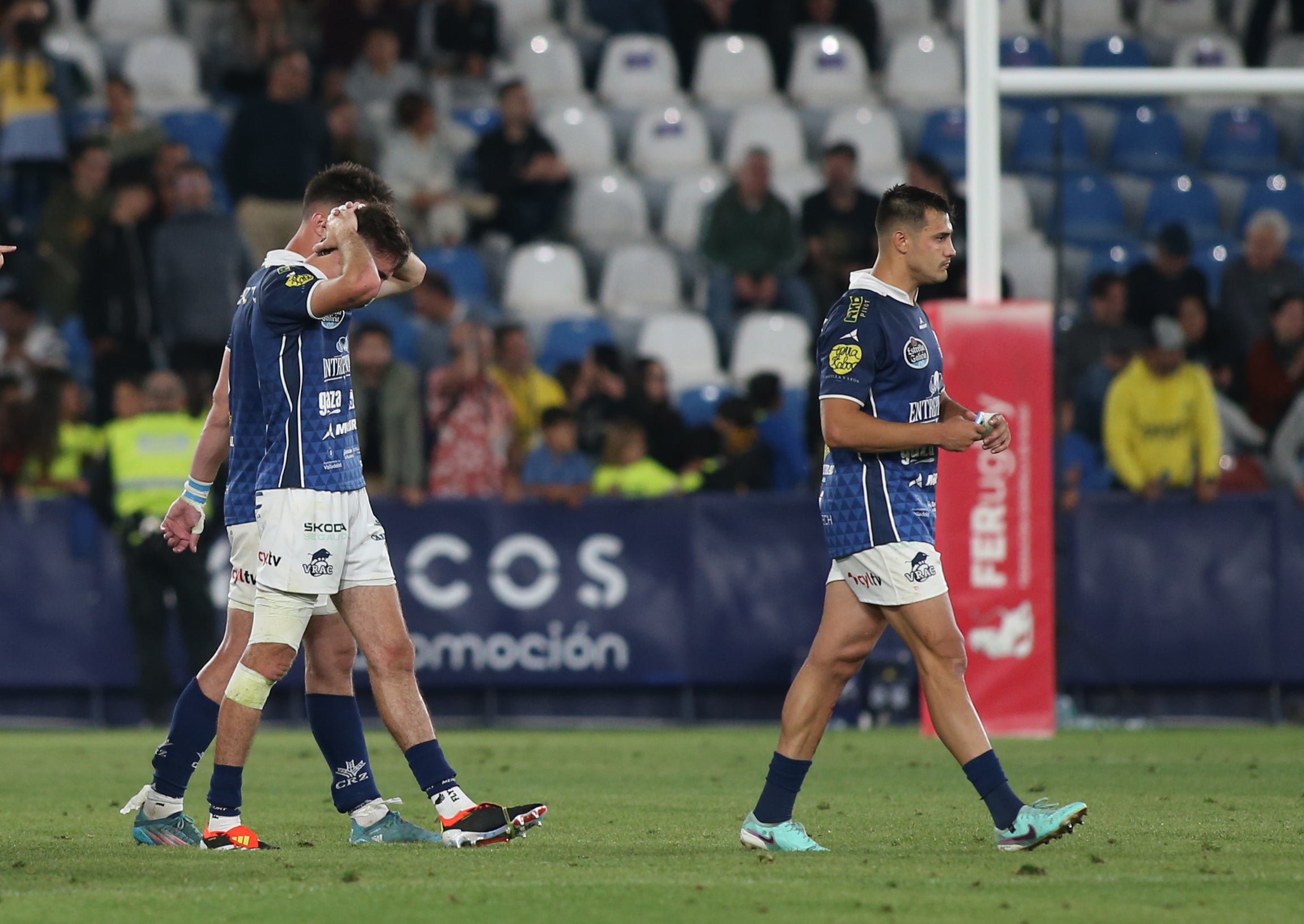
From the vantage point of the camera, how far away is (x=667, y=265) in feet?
56.6

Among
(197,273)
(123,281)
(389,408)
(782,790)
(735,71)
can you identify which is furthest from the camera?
(735,71)

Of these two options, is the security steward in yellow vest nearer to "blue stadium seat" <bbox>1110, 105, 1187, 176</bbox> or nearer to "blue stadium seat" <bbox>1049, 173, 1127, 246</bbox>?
"blue stadium seat" <bbox>1049, 173, 1127, 246</bbox>

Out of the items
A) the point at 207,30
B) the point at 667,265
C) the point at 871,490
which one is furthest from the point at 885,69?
the point at 871,490

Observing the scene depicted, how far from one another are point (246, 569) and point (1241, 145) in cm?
1382

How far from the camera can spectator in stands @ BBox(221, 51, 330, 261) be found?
15867 millimetres

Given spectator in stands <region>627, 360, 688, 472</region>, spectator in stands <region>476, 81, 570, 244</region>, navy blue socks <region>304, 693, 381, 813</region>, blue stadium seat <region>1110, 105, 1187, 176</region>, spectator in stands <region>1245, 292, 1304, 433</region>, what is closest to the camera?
navy blue socks <region>304, 693, 381, 813</region>

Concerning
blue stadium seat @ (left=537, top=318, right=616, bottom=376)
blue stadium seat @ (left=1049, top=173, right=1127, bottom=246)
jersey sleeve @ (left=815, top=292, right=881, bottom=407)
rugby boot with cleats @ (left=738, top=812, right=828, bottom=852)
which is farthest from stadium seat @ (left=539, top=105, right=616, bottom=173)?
rugby boot with cleats @ (left=738, top=812, right=828, bottom=852)

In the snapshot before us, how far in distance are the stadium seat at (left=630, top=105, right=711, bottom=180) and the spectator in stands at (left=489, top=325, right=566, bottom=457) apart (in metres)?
4.01

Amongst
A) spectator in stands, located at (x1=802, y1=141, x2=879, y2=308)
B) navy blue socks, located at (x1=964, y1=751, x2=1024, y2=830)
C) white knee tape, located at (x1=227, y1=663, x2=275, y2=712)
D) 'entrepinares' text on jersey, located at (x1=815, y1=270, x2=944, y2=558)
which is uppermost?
spectator in stands, located at (x1=802, y1=141, x2=879, y2=308)

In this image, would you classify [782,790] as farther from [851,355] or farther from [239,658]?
[239,658]

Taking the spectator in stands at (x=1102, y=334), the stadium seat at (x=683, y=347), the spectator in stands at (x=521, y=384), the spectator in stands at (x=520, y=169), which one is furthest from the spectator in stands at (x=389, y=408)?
the spectator in stands at (x=1102, y=334)

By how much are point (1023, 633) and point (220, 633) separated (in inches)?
223

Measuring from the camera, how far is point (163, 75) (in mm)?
18422

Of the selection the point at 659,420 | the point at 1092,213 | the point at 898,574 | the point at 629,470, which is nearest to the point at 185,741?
the point at 898,574
